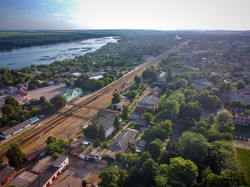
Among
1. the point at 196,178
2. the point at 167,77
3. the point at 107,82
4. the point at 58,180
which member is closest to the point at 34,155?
the point at 58,180

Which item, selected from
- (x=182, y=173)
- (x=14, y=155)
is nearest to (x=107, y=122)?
(x=14, y=155)

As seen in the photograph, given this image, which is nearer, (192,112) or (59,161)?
(59,161)

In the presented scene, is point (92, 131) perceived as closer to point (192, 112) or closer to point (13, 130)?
point (13, 130)

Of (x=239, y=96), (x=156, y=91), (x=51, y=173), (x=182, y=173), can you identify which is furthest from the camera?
(x=156, y=91)

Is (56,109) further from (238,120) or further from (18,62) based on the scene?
(18,62)

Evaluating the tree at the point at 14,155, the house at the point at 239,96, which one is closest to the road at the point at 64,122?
the tree at the point at 14,155

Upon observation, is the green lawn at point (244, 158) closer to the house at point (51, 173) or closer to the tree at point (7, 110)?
the house at point (51, 173)

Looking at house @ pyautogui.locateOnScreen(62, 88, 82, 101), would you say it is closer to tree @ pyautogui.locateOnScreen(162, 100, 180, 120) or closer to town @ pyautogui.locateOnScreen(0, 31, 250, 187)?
town @ pyautogui.locateOnScreen(0, 31, 250, 187)
